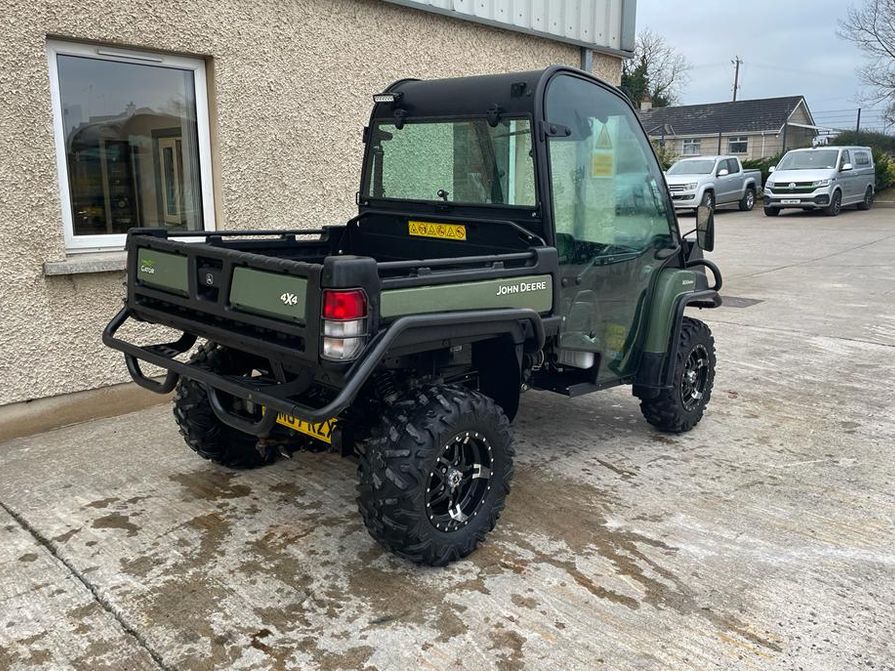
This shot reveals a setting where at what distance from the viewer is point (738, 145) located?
148ft

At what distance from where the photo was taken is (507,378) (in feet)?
12.2

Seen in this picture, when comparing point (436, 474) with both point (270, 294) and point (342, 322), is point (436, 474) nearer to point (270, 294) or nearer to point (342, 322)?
point (342, 322)

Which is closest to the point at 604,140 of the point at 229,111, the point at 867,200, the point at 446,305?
the point at 446,305

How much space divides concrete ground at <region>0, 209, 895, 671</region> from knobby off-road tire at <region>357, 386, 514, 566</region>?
16cm

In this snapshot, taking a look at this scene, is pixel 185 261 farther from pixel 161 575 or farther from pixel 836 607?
pixel 836 607

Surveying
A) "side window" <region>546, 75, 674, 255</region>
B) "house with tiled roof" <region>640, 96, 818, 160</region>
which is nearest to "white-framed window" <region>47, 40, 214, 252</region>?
"side window" <region>546, 75, 674, 255</region>

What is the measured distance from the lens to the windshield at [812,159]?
2102 cm

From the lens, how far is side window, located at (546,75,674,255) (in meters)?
3.86

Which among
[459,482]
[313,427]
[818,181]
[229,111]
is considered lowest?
[459,482]

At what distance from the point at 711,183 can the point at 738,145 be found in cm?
2621

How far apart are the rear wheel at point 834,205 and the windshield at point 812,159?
2.59 feet

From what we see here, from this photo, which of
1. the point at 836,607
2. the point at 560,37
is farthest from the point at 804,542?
the point at 560,37

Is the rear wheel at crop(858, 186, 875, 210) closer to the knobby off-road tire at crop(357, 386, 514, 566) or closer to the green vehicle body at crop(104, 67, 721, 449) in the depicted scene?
the green vehicle body at crop(104, 67, 721, 449)

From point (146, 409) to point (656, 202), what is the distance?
3.70 meters
